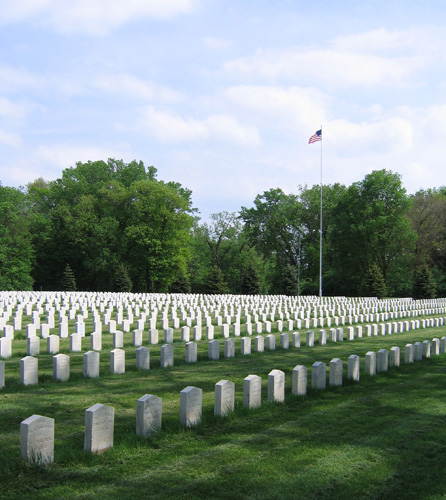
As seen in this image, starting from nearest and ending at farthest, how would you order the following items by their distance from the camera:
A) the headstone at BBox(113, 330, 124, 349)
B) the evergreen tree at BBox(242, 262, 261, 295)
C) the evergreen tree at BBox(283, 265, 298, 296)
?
the headstone at BBox(113, 330, 124, 349), the evergreen tree at BBox(242, 262, 261, 295), the evergreen tree at BBox(283, 265, 298, 296)

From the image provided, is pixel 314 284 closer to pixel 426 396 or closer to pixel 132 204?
pixel 132 204

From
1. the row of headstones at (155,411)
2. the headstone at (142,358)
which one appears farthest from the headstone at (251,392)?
the headstone at (142,358)

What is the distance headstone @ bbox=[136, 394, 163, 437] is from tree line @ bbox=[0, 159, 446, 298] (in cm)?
4088

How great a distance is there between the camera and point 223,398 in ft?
17.9

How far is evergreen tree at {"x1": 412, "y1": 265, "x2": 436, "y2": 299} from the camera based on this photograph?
45406mm

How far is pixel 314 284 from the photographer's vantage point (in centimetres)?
5578

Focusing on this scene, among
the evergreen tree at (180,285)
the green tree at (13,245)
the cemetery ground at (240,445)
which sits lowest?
the cemetery ground at (240,445)

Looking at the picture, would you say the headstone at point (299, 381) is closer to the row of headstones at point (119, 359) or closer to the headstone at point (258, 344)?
the row of headstones at point (119, 359)

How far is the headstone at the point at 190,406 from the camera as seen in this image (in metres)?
5.05

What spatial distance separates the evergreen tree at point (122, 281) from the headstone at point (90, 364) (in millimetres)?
37572

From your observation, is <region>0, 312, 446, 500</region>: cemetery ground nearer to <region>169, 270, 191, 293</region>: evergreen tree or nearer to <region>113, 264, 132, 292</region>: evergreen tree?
<region>113, 264, 132, 292</region>: evergreen tree

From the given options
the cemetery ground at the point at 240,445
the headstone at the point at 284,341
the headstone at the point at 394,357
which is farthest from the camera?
the headstone at the point at 284,341

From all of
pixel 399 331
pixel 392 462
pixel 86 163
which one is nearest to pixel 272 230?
pixel 86 163

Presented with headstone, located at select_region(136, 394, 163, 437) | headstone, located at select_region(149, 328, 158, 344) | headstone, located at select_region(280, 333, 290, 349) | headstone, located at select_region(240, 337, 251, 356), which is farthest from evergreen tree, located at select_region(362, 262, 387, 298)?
headstone, located at select_region(136, 394, 163, 437)
